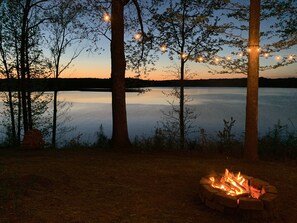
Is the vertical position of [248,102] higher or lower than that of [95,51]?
lower

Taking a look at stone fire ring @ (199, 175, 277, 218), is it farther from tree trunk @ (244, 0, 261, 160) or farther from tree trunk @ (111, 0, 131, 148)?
tree trunk @ (111, 0, 131, 148)

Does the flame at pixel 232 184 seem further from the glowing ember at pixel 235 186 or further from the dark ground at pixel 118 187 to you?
the dark ground at pixel 118 187

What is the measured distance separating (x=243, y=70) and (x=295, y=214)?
21.7 feet

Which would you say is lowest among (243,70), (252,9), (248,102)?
(248,102)

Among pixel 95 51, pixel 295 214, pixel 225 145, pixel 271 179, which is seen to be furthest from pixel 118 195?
pixel 95 51

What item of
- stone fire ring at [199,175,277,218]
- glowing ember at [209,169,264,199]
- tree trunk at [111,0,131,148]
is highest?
tree trunk at [111,0,131,148]

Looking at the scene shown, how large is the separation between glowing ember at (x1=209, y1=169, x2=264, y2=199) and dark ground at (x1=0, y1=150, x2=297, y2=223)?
0.43m

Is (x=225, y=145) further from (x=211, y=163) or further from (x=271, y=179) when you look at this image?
(x=271, y=179)

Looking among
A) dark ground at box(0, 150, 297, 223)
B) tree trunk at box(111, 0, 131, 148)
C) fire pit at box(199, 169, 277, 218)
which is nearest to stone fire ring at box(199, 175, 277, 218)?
fire pit at box(199, 169, 277, 218)

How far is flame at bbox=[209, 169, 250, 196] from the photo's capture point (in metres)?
5.31

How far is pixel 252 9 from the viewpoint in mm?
9141

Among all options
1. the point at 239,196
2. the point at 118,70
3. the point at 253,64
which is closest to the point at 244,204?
the point at 239,196

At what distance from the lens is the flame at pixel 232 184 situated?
17.4 feet

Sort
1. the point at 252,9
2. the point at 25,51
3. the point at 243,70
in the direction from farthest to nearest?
the point at 25,51
the point at 243,70
the point at 252,9
